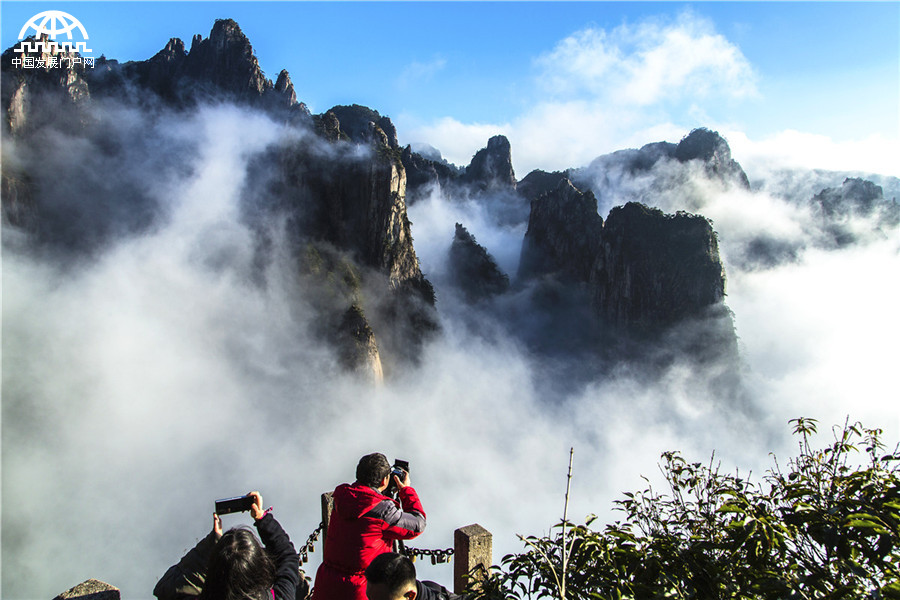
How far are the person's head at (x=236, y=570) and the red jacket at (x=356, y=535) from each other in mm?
1583

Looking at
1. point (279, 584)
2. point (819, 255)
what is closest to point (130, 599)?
point (279, 584)

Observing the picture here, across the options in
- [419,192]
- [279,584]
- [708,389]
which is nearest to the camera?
[279,584]

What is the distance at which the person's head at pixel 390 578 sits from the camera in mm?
3314

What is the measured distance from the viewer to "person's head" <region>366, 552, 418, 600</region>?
331 cm

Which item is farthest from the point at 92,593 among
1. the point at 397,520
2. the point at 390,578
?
the point at 390,578

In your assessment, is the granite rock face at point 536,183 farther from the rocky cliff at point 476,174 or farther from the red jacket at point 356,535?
the red jacket at point 356,535

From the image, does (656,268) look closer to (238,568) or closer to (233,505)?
(233,505)

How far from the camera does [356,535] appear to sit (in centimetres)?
449

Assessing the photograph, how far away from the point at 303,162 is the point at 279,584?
6802 cm

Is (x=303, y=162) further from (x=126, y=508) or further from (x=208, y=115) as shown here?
(x=126, y=508)

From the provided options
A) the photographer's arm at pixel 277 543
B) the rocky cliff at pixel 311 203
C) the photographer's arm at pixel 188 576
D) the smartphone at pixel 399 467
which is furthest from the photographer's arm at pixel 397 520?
the rocky cliff at pixel 311 203

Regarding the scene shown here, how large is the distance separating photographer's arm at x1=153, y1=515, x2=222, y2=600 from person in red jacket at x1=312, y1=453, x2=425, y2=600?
124 cm

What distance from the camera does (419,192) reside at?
13688cm

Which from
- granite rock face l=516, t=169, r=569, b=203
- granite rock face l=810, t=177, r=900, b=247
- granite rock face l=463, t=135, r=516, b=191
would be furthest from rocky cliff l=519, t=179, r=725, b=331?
granite rock face l=810, t=177, r=900, b=247
